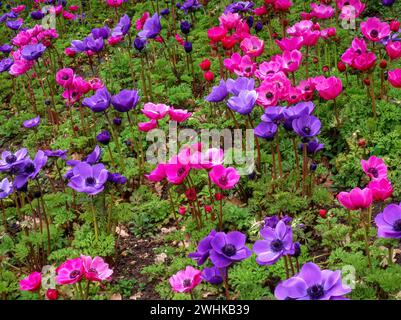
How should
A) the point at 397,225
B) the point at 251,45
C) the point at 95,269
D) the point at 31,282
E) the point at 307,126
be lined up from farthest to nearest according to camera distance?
the point at 251,45 < the point at 307,126 < the point at 95,269 < the point at 31,282 < the point at 397,225

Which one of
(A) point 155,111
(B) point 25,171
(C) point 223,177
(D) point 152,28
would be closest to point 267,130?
(C) point 223,177

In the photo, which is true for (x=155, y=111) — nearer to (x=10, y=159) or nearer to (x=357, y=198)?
(x=10, y=159)

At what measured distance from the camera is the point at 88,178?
3.51 meters

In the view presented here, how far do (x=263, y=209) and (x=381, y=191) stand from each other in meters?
1.34

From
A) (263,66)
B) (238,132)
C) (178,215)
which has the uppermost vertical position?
(263,66)

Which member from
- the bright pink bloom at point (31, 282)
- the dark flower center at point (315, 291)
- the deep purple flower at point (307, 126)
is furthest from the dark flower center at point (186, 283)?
the deep purple flower at point (307, 126)

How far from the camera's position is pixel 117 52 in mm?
6828

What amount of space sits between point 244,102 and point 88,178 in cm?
120

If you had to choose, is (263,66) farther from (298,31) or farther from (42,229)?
(42,229)

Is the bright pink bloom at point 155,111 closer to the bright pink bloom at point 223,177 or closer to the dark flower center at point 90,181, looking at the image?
the dark flower center at point 90,181

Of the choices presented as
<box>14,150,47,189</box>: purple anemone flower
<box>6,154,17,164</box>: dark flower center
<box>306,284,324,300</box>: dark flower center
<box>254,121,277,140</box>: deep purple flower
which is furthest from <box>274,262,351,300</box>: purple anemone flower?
<box>6,154,17,164</box>: dark flower center

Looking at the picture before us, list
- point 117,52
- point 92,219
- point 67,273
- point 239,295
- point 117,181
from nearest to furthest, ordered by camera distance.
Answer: point 67,273 → point 239,295 → point 117,181 → point 92,219 → point 117,52

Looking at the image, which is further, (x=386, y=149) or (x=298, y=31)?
(x=298, y=31)

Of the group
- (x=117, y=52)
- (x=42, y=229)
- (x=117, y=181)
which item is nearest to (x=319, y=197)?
(x=117, y=181)
